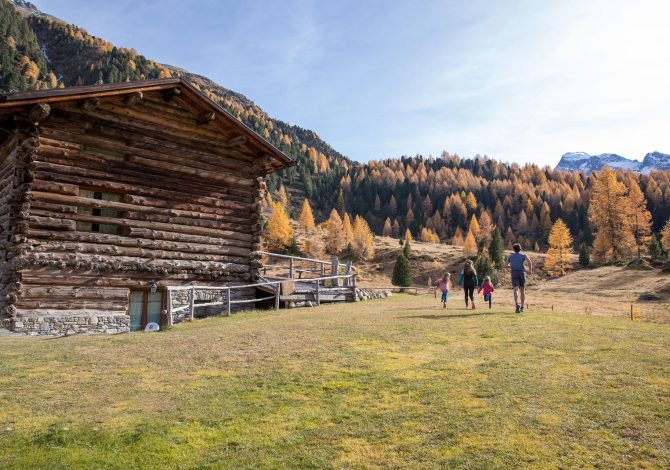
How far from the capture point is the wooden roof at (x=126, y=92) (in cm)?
1456

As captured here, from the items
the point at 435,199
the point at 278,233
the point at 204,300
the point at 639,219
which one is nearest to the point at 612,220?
the point at 639,219

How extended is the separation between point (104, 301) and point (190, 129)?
7.77m

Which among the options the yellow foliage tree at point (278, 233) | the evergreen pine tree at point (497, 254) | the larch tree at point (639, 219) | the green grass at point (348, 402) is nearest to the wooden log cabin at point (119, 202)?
the green grass at point (348, 402)

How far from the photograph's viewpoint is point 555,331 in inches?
406

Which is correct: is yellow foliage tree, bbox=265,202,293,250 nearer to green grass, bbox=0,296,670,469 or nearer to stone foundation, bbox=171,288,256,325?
stone foundation, bbox=171,288,256,325

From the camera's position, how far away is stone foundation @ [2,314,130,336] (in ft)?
48.1

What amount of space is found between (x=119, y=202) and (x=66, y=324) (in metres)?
4.76

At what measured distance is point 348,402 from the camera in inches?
242

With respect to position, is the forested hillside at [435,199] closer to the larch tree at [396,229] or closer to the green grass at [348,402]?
the larch tree at [396,229]

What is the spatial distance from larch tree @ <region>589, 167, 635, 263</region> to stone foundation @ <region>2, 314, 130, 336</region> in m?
74.0

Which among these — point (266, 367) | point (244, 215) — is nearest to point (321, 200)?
point (244, 215)

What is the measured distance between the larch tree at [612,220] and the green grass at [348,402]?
70478 mm

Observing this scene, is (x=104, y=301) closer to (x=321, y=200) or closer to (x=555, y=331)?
(x=555, y=331)

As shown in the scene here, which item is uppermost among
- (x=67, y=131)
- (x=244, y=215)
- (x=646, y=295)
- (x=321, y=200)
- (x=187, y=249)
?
(x=321, y=200)
